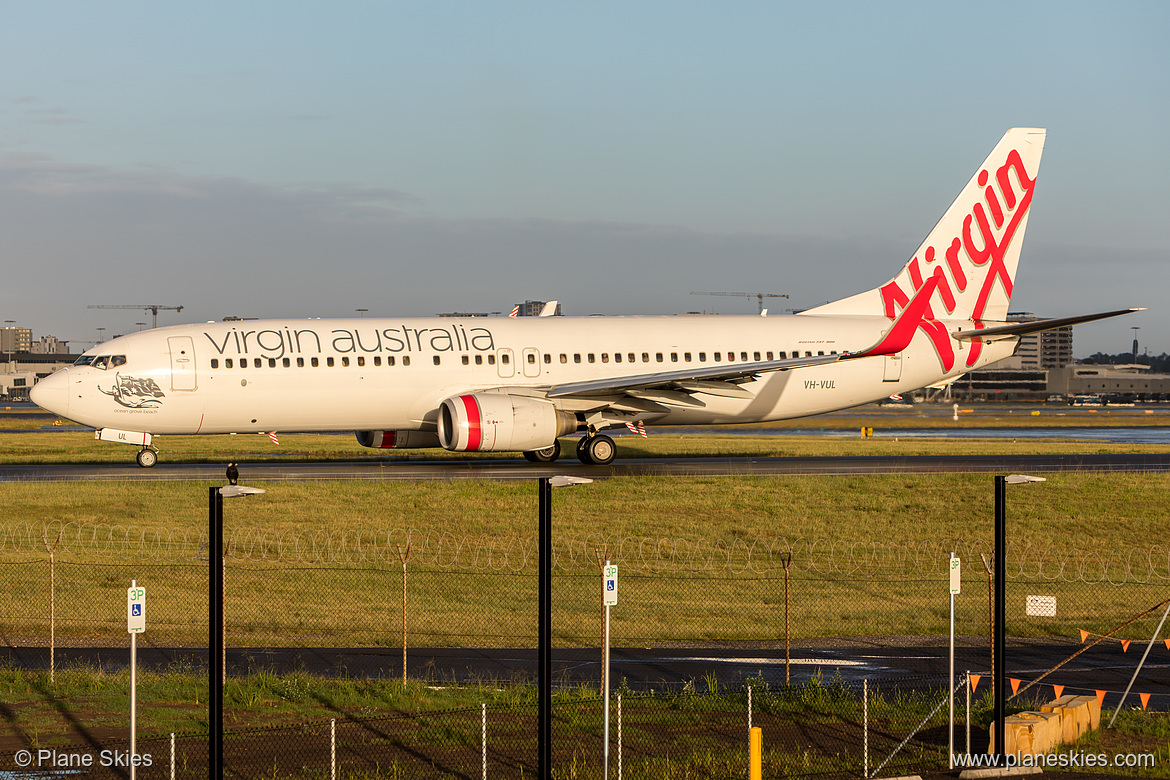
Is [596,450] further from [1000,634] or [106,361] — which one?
[1000,634]

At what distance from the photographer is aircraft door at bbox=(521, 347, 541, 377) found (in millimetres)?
39188

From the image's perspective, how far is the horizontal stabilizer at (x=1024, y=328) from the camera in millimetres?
36781

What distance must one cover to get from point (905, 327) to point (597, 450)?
426 inches

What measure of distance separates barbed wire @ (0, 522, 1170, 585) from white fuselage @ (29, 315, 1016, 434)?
668 cm

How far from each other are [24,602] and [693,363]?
22.7m

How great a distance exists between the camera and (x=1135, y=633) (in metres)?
24.6

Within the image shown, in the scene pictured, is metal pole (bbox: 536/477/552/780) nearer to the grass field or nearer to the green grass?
the grass field

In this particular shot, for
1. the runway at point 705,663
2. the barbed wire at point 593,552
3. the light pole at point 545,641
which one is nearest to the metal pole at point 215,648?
the light pole at point 545,641

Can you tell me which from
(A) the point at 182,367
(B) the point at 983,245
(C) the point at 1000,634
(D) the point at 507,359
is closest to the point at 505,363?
(D) the point at 507,359

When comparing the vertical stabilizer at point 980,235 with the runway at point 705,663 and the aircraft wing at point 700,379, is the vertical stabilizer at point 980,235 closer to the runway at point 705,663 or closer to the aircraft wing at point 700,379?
the aircraft wing at point 700,379

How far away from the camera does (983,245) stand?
145ft

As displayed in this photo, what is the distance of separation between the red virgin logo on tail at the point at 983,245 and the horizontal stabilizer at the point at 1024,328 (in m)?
0.95

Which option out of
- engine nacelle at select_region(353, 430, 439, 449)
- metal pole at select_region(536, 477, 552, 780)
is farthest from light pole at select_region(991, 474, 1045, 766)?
engine nacelle at select_region(353, 430, 439, 449)

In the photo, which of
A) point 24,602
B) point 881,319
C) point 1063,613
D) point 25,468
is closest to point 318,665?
point 24,602
